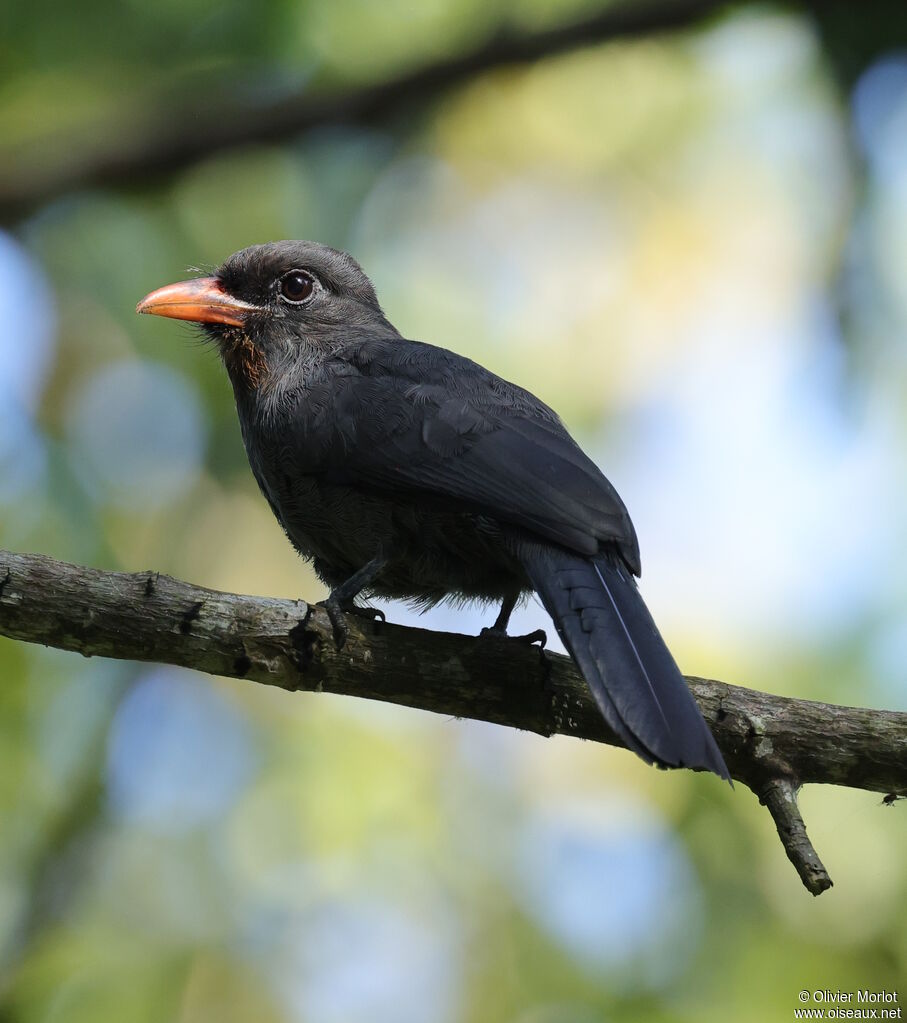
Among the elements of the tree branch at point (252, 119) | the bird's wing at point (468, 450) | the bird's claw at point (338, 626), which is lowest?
the bird's claw at point (338, 626)

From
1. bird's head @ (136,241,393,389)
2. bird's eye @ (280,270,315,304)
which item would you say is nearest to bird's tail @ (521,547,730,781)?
bird's head @ (136,241,393,389)

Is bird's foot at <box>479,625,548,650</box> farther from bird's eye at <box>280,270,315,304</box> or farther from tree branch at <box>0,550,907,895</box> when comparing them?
bird's eye at <box>280,270,315,304</box>

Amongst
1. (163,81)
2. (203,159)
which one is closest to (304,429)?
(203,159)

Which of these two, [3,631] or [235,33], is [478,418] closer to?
Result: [3,631]

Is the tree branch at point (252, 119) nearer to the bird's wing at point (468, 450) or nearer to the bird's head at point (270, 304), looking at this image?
the bird's head at point (270, 304)

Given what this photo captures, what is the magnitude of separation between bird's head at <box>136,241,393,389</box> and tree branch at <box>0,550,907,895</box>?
4.74ft

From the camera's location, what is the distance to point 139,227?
622cm

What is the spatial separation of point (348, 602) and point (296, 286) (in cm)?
168

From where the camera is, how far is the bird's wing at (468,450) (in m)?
3.57

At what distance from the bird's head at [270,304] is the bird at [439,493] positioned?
10 millimetres

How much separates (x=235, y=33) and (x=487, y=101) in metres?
1.35

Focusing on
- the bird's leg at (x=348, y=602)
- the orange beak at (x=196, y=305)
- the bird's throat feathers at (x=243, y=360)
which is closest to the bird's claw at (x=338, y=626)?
the bird's leg at (x=348, y=602)

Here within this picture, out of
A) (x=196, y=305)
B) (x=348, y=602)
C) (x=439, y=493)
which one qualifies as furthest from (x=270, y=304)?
(x=348, y=602)

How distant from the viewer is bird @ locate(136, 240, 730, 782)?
311cm
